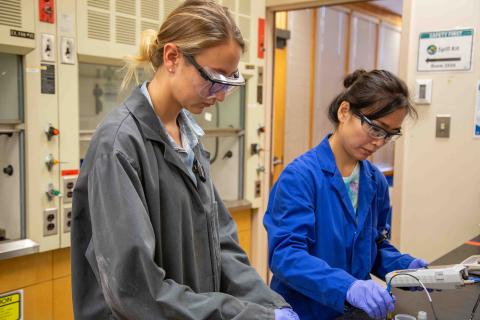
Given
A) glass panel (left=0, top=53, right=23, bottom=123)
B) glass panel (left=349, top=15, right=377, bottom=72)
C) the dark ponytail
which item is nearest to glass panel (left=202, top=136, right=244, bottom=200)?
glass panel (left=0, top=53, right=23, bottom=123)

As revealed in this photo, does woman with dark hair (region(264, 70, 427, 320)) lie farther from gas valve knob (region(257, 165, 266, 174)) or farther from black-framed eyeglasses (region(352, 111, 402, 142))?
gas valve knob (region(257, 165, 266, 174))

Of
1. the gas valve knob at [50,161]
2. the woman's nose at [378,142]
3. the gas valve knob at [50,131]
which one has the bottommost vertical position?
the gas valve knob at [50,161]

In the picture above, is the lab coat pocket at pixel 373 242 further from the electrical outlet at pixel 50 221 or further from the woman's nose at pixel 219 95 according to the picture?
the electrical outlet at pixel 50 221

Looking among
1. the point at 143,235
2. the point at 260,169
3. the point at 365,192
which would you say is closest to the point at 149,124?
the point at 143,235

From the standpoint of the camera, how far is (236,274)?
1.30 metres

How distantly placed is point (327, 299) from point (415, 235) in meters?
1.83

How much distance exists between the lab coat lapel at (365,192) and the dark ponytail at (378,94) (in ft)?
0.73

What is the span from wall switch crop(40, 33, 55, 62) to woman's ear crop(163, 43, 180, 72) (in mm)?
1289

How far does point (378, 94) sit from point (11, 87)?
5.30ft

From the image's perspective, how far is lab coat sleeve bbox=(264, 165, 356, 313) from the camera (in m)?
1.32

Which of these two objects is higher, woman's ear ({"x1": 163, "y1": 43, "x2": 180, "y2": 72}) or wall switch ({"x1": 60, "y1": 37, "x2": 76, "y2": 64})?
wall switch ({"x1": 60, "y1": 37, "x2": 76, "y2": 64})

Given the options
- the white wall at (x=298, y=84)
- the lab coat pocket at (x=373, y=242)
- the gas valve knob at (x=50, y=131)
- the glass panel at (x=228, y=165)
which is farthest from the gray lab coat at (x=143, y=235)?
the white wall at (x=298, y=84)

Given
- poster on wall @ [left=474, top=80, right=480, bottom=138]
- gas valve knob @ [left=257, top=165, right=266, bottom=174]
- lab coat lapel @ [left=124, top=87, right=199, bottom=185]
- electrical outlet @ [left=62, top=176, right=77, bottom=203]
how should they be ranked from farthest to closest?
gas valve knob @ [left=257, top=165, right=266, bottom=174], poster on wall @ [left=474, top=80, right=480, bottom=138], electrical outlet @ [left=62, top=176, right=77, bottom=203], lab coat lapel @ [left=124, top=87, right=199, bottom=185]

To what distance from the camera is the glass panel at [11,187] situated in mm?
2191
